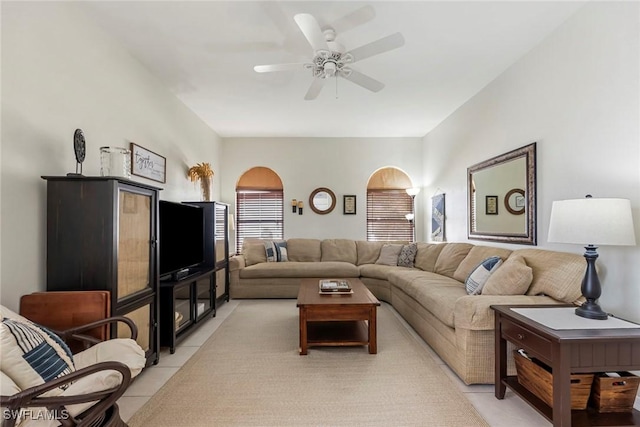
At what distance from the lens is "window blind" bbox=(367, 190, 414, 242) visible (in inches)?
251

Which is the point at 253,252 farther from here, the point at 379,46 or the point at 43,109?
the point at 379,46

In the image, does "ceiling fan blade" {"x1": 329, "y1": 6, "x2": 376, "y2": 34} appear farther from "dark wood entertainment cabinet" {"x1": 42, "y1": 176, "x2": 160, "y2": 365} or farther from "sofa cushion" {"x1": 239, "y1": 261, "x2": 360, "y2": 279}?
"sofa cushion" {"x1": 239, "y1": 261, "x2": 360, "y2": 279}

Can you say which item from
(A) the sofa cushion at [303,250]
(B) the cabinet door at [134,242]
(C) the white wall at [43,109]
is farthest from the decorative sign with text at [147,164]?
(A) the sofa cushion at [303,250]

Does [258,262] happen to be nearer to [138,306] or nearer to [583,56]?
[138,306]

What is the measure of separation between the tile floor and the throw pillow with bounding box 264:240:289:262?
2556 mm

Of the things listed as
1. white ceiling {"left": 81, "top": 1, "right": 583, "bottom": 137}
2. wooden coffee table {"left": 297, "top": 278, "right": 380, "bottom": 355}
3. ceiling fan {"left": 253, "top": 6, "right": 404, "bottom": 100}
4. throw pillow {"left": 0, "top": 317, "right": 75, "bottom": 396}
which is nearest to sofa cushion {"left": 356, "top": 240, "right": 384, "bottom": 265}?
white ceiling {"left": 81, "top": 1, "right": 583, "bottom": 137}

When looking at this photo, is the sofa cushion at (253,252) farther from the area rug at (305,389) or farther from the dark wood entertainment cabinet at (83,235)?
the dark wood entertainment cabinet at (83,235)

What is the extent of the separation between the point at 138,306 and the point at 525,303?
2931 mm

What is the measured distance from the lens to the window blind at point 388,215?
636 cm

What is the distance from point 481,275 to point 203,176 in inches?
155

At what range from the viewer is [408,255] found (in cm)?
537

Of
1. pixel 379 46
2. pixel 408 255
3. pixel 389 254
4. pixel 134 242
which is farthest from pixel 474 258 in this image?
pixel 134 242

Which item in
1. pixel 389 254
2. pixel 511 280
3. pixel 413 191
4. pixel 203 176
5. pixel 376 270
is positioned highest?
pixel 203 176

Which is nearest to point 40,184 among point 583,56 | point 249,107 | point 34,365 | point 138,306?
point 138,306
